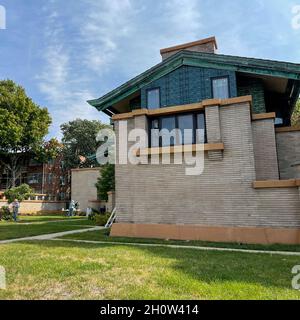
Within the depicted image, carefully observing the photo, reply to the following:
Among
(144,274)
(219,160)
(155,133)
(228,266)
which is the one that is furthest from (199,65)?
(144,274)

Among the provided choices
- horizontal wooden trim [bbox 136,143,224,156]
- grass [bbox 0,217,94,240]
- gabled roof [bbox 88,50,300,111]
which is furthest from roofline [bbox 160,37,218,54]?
grass [bbox 0,217,94,240]

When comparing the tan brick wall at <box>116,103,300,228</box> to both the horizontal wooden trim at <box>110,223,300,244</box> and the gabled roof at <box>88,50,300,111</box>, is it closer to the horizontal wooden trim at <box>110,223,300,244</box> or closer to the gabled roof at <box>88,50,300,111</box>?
the horizontal wooden trim at <box>110,223,300,244</box>

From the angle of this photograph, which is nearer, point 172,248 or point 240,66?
point 172,248

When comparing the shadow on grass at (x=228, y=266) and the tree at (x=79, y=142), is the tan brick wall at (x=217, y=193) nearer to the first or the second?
the shadow on grass at (x=228, y=266)

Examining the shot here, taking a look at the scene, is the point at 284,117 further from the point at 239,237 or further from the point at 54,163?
the point at 54,163

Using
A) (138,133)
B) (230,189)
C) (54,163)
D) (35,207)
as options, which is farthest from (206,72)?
(54,163)

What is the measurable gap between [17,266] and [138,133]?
7.92 meters

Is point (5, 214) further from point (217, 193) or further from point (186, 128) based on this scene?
point (217, 193)

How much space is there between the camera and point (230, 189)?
36.6 ft

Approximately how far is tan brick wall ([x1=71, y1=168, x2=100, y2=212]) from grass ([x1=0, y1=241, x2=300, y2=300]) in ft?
97.0

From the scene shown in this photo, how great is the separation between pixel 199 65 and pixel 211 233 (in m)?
8.63

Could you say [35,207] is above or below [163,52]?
below

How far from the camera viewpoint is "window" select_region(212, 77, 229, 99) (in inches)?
549

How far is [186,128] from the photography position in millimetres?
12945
